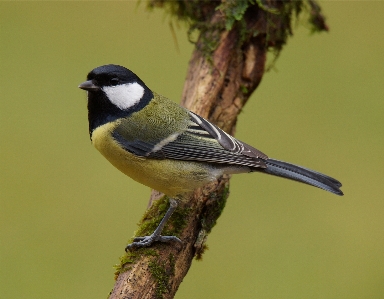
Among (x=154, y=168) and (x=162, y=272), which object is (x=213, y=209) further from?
(x=162, y=272)

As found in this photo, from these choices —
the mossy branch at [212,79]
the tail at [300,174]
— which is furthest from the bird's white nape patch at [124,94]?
the tail at [300,174]

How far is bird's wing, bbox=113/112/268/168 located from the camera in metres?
2.79

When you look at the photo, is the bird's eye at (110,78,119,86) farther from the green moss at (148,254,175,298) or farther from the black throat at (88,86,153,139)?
the green moss at (148,254,175,298)

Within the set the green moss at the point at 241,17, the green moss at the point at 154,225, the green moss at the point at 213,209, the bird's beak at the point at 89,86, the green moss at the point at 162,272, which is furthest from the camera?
the green moss at the point at 241,17

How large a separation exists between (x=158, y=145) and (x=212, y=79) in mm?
746

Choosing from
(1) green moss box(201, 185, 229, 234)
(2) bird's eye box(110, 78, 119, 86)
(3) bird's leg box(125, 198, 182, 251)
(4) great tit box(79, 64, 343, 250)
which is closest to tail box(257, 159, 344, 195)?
(4) great tit box(79, 64, 343, 250)

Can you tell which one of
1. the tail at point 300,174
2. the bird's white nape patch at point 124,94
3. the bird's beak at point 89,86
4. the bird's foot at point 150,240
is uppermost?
the tail at point 300,174

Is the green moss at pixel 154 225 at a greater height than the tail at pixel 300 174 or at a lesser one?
lesser

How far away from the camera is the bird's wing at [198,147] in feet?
9.16

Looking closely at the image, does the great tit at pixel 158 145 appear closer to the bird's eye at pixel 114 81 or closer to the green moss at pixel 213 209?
the bird's eye at pixel 114 81

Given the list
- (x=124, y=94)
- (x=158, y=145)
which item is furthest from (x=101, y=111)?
(x=158, y=145)

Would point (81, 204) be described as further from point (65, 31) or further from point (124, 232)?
point (65, 31)

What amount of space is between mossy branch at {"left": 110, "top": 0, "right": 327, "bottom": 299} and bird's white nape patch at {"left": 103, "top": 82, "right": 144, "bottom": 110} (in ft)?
1.58

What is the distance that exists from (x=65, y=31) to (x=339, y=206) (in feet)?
11.7
